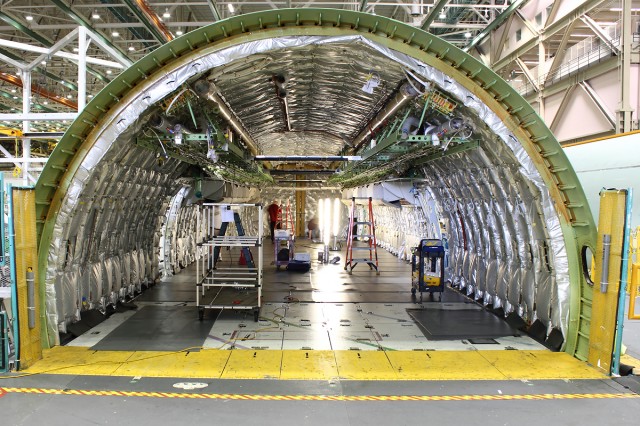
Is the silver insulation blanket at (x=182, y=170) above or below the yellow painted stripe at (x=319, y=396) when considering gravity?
above

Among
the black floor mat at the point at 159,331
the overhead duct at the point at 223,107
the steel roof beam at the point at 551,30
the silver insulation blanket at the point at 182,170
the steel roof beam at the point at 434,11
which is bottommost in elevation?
the black floor mat at the point at 159,331

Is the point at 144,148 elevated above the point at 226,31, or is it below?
below

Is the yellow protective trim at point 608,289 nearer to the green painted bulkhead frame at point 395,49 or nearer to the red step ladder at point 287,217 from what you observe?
the green painted bulkhead frame at point 395,49

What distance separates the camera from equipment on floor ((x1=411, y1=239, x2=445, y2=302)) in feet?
36.5

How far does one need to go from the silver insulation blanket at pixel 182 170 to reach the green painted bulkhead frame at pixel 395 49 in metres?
0.11

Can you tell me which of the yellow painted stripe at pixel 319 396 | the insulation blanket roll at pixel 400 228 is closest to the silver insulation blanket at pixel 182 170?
the yellow painted stripe at pixel 319 396

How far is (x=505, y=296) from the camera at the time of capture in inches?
373

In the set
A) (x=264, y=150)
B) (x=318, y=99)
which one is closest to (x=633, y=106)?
(x=318, y=99)

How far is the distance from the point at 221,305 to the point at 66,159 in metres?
3.96

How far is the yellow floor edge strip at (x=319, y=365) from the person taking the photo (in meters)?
6.15

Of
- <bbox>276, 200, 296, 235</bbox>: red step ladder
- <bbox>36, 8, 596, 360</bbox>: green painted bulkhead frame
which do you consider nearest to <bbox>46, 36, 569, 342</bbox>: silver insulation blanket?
<bbox>36, 8, 596, 360</bbox>: green painted bulkhead frame

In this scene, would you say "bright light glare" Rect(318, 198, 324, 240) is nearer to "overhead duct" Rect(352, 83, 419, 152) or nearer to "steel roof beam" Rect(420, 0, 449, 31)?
"overhead duct" Rect(352, 83, 419, 152)

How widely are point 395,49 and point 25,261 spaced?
6321mm

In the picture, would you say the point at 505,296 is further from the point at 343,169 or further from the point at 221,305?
the point at 343,169
